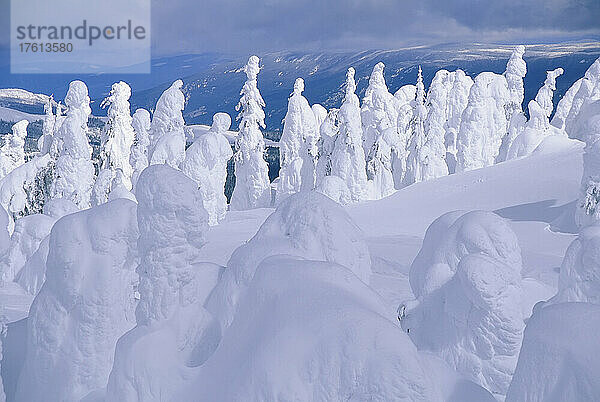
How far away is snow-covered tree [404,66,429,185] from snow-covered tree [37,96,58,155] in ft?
59.7

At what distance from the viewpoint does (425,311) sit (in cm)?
665

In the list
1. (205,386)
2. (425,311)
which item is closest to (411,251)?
(425,311)

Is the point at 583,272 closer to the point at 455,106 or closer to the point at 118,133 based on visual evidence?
the point at 118,133

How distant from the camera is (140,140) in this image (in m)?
24.7

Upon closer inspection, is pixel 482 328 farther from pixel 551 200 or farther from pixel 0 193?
pixel 0 193

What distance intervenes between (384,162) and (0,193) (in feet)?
58.3

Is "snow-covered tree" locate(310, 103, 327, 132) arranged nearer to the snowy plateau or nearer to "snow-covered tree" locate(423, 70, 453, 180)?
"snow-covered tree" locate(423, 70, 453, 180)

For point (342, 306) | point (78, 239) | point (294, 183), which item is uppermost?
point (342, 306)

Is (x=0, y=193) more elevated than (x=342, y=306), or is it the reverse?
(x=342, y=306)

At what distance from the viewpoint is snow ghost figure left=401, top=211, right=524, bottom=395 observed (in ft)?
19.3

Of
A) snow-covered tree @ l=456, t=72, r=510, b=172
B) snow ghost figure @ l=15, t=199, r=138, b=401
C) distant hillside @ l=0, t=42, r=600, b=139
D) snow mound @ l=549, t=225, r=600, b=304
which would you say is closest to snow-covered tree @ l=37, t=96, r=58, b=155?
distant hillside @ l=0, t=42, r=600, b=139

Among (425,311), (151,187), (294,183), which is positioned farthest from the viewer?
(294,183)

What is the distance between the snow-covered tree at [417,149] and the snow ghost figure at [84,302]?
26932 mm

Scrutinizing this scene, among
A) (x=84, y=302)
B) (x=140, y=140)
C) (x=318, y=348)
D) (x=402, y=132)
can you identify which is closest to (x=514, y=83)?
(x=402, y=132)
